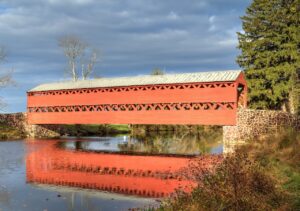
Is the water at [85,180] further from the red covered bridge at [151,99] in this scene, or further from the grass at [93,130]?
the grass at [93,130]

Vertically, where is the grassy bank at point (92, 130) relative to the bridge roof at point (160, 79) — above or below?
below

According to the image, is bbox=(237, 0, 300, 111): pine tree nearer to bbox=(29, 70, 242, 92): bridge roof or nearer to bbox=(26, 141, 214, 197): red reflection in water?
bbox=(29, 70, 242, 92): bridge roof

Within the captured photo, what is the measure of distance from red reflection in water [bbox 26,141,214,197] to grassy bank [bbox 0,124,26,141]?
12.8 metres

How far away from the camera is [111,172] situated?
50.2ft

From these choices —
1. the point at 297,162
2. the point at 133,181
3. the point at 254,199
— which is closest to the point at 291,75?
the point at 297,162

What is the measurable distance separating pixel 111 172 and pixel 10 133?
832 inches

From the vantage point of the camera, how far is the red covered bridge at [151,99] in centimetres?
2422

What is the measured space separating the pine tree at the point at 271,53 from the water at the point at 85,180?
11.7m

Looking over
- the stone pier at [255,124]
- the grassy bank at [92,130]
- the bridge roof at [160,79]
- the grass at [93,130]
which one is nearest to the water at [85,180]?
the stone pier at [255,124]

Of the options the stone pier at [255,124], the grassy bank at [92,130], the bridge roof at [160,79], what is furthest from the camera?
the grassy bank at [92,130]

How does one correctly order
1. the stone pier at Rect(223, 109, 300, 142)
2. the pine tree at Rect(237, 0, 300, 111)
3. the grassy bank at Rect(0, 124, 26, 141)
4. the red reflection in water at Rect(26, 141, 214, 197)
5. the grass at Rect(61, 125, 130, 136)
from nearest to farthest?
the red reflection in water at Rect(26, 141, 214, 197)
the stone pier at Rect(223, 109, 300, 142)
the pine tree at Rect(237, 0, 300, 111)
the grassy bank at Rect(0, 124, 26, 141)
the grass at Rect(61, 125, 130, 136)

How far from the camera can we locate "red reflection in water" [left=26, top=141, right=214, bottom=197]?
12.1 meters

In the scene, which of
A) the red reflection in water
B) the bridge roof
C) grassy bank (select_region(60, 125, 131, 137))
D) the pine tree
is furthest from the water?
grassy bank (select_region(60, 125, 131, 137))

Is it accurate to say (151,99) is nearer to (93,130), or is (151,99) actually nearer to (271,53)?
(271,53)
